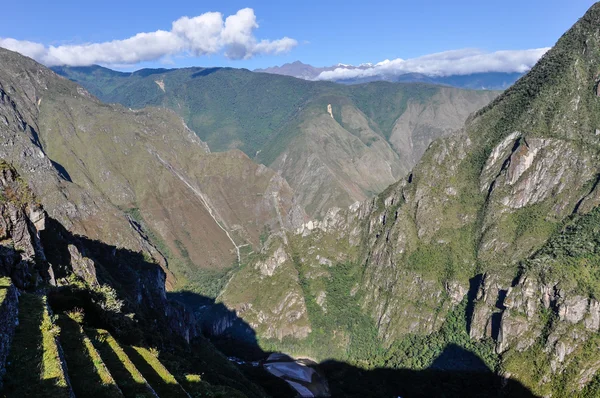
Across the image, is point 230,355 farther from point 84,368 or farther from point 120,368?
point 84,368

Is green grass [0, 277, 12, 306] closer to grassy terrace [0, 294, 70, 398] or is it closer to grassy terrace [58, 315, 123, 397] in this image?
grassy terrace [0, 294, 70, 398]

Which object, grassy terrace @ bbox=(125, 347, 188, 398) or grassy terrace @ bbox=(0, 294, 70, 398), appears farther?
grassy terrace @ bbox=(125, 347, 188, 398)

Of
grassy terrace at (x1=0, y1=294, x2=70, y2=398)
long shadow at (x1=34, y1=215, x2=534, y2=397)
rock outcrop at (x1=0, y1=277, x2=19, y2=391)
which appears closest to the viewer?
grassy terrace at (x1=0, y1=294, x2=70, y2=398)

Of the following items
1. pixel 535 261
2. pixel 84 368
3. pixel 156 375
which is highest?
pixel 84 368

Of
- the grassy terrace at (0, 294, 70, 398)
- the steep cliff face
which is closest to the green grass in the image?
the grassy terrace at (0, 294, 70, 398)

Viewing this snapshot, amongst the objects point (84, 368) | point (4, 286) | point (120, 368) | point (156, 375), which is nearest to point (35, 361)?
point (84, 368)

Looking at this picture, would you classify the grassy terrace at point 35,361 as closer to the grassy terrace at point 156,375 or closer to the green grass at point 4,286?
the green grass at point 4,286
